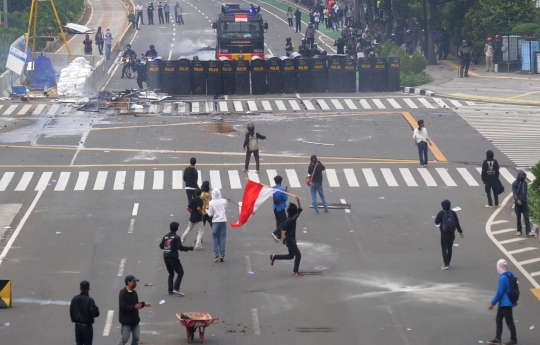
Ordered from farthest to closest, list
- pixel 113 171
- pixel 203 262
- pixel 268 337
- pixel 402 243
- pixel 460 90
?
pixel 460 90 → pixel 113 171 → pixel 402 243 → pixel 203 262 → pixel 268 337

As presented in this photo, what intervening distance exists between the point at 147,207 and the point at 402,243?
724cm

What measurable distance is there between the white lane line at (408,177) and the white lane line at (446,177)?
0.90 metres

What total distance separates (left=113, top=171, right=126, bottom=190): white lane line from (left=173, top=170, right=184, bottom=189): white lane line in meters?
1.49

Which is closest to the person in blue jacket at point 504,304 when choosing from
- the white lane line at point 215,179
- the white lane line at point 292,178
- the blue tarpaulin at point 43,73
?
the white lane line at point 292,178

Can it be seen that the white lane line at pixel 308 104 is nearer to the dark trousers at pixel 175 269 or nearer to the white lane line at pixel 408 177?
the white lane line at pixel 408 177

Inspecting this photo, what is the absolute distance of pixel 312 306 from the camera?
16.5 metres

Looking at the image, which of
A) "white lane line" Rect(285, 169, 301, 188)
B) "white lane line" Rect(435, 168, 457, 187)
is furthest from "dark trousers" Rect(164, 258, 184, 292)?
"white lane line" Rect(435, 168, 457, 187)

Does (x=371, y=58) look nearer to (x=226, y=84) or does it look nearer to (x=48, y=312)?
(x=226, y=84)

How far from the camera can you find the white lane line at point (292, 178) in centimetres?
2681

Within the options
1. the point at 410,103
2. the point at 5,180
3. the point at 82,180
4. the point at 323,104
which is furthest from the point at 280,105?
the point at 5,180

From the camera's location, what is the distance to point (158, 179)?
27.6m

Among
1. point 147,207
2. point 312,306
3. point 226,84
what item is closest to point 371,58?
point 226,84

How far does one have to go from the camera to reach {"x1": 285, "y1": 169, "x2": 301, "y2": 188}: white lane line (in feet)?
88.0

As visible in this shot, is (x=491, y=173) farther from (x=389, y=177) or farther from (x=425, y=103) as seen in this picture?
(x=425, y=103)
